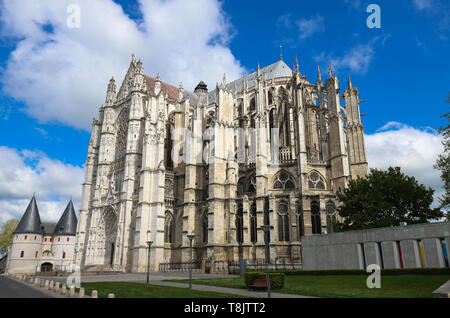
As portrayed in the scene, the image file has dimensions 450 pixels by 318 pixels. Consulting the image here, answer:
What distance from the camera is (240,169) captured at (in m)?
37.8

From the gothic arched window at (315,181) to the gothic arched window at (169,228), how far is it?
642 inches

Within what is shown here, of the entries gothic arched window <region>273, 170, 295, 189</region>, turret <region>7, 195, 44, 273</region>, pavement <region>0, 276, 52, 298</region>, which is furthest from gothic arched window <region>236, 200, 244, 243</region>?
turret <region>7, 195, 44, 273</region>

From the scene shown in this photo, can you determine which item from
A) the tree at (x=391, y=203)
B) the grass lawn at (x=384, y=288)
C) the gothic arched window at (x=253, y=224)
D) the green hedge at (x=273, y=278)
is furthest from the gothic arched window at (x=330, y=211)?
the green hedge at (x=273, y=278)

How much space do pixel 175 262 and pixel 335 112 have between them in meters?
22.8

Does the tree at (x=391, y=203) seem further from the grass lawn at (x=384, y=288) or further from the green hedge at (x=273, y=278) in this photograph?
the green hedge at (x=273, y=278)

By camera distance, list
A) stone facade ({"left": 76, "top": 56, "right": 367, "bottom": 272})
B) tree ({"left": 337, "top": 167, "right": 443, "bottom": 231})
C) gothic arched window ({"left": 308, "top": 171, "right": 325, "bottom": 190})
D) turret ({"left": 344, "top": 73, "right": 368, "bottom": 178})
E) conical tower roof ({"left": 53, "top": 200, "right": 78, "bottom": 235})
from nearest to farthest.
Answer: tree ({"left": 337, "top": 167, "right": 443, "bottom": 231}) → stone facade ({"left": 76, "top": 56, "right": 367, "bottom": 272}) → gothic arched window ({"left": 308, "top": 171, "right": 325, "bottom": 190}) → turret ({"left": 344, "top": 73, "right": 368, "bottom": 178}) → conical tower roof ({"left": 53, "top": 200, "right": 78, "bottom": 235})

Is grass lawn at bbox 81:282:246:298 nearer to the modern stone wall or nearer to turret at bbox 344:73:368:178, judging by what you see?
the modern stone wall

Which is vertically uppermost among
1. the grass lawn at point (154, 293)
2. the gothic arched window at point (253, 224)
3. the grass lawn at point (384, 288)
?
the gothic arched window at point (253, 224)

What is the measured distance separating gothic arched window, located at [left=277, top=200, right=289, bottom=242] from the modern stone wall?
7.25 m

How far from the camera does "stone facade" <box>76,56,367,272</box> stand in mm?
32688

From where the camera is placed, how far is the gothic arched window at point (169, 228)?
127 feet

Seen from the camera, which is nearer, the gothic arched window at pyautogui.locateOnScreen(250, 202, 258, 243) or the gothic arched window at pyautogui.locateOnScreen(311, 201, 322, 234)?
the gothic arched window at pyautogui.locateOnScreen(311, 201, 322, 234)

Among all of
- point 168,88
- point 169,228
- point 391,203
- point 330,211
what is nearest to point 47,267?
point 169,228
